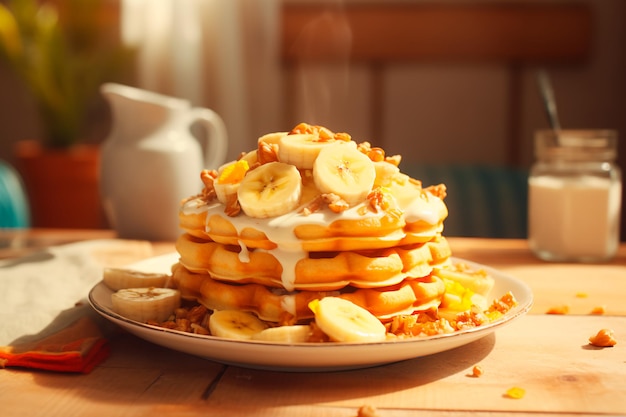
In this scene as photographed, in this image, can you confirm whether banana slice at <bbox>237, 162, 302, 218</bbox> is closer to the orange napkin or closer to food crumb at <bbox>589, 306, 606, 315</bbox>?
the orange napkin

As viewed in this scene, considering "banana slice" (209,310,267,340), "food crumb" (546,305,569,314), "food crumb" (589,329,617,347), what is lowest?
"food crumb" (546,305,569,314)

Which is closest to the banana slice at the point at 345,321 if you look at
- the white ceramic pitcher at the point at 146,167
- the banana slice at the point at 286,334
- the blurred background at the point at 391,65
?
the banana slice at the point at 286,334

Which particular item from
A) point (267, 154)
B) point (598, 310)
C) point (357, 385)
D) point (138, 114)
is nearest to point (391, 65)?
point (138, 114)

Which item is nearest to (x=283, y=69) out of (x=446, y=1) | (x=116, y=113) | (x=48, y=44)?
(x=446, y=1)

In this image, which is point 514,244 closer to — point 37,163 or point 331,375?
point 331,375

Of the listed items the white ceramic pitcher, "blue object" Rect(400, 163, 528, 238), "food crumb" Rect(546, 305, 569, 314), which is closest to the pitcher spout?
the white ceramic pitcher

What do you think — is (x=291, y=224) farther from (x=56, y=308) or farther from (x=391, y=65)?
(x=391, y=65)
